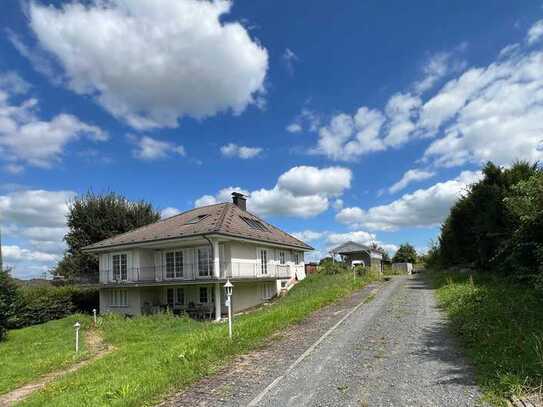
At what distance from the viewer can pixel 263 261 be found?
94.5 ft

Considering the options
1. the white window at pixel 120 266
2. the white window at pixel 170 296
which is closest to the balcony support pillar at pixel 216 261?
the white window at pixel 170 296

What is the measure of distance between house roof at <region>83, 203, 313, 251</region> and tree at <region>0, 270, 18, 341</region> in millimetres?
6171

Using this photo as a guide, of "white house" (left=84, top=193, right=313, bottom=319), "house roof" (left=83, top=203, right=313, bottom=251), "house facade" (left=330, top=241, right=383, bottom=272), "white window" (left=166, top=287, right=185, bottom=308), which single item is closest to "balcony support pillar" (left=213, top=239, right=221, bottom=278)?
"white house" (left=84, top=193, right=313, bottom=319)

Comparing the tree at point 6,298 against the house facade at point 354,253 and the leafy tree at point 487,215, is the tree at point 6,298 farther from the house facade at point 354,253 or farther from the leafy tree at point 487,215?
the house facade at point 354,253

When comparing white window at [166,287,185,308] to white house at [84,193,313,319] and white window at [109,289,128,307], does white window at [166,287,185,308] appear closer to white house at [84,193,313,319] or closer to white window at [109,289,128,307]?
white house at [84,193,313,319]

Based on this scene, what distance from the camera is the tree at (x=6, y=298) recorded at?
21.2 meters

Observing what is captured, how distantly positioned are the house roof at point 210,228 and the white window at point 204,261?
1.38 meters

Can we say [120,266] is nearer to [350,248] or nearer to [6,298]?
[6,298]

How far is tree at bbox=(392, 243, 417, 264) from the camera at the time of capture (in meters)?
Result: 66.1

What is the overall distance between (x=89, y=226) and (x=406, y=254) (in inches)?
1832

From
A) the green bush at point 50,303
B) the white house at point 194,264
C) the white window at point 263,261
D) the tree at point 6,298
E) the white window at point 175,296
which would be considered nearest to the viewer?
the tree at point 6,298

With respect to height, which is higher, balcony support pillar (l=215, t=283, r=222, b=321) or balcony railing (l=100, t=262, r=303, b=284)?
balcony railing (l=100, t=262, r=303, b=284)

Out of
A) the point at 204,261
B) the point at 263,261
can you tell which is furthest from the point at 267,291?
the point at 204,261

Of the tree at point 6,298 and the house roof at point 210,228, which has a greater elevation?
the house roof at point 210,228
